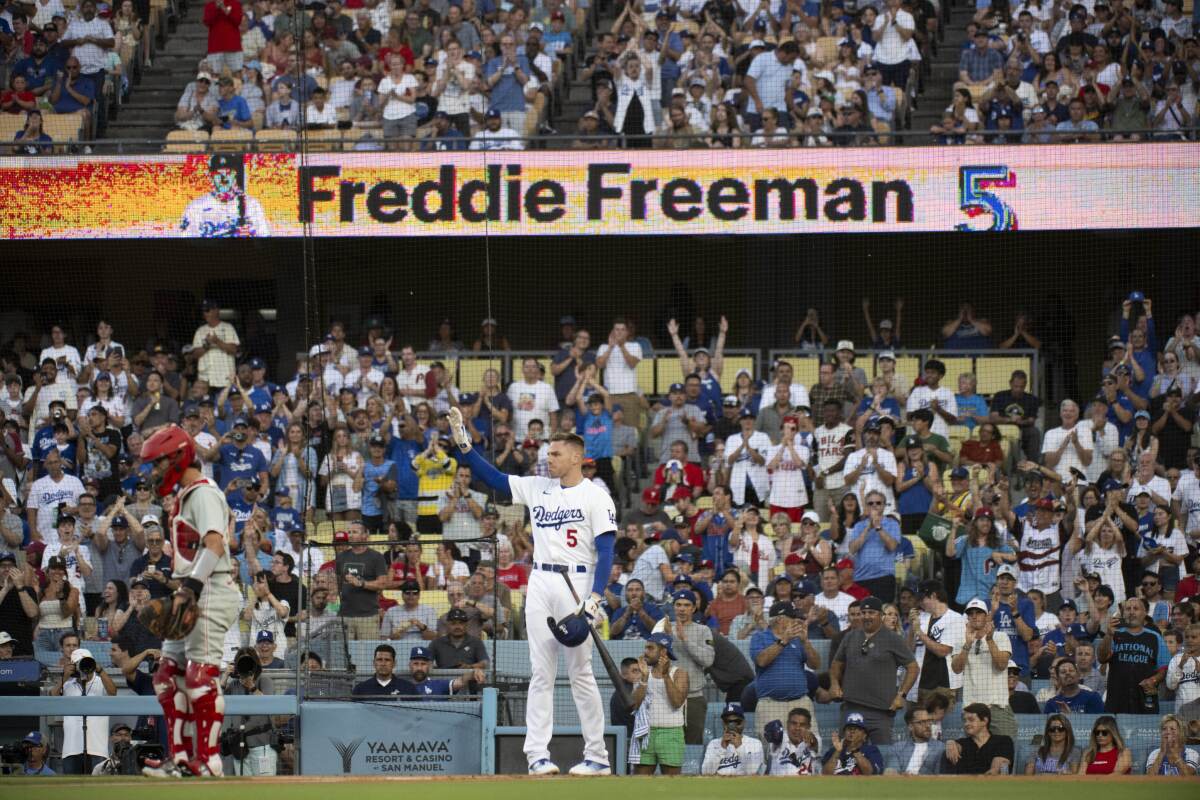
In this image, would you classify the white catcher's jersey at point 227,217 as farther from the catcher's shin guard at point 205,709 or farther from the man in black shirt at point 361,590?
the catcher's shin guard at point 205,709

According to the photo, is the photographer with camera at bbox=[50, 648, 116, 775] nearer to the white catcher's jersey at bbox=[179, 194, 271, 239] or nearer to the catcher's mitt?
the catcher's mitt

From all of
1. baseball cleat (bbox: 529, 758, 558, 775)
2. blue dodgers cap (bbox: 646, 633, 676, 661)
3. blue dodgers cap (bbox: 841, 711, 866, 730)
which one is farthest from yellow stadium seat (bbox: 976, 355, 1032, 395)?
baseball cleat (bbox: 529, 758, 558, 775)

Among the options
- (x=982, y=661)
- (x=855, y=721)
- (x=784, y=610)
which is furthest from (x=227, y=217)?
(x=982, y=661)

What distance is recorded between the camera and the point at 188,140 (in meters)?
17.7

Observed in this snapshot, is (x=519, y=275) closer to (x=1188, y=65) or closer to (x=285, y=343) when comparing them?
(x=285, y=343)

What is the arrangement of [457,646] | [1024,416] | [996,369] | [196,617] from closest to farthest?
[196,617] → [457,646] → [1024,416] → [996,369]

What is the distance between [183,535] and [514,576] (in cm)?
695

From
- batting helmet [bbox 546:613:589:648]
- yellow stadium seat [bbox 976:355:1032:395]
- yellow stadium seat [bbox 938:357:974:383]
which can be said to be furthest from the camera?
yellow stadium seat [bbox 976:355:1032:395]

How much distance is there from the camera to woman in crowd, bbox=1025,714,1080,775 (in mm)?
10906

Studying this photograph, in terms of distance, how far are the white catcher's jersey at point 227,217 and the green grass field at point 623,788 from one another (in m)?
11.0

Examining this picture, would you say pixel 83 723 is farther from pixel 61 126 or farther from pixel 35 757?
pixel 61 126

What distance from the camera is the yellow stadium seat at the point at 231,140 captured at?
17703 mm

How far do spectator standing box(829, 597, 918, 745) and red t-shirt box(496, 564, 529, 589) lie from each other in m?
3.03

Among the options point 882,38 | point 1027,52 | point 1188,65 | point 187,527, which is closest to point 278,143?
point 882,38
